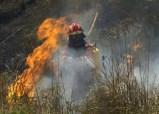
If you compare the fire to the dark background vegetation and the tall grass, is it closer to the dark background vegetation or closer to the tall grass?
the dark background vegetation

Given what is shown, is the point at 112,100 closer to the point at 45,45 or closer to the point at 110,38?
the point at 45,45

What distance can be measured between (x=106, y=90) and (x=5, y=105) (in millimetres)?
1664

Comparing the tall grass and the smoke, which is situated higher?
the smoke

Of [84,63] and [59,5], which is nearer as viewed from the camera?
[84,63]

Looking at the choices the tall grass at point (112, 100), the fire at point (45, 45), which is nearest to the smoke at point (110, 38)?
the fire at point (45, 45)

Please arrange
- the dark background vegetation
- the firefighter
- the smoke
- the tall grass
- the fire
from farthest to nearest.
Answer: the dark background vegetation
the fire
the smoke
the firefighter
the tall grass

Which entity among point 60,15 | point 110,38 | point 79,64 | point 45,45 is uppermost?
point 60,15

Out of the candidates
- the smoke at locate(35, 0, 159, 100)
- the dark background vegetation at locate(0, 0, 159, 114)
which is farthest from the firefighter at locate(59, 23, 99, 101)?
the dark background vegetation at locate(0, 0, 159, 114)

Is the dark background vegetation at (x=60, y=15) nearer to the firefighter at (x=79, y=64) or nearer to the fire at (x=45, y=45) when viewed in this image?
the fire at (x=45, y=45)

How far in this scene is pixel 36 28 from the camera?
575 inches

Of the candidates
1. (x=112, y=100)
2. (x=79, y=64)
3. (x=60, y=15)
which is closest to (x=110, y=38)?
(x=60, y=15)

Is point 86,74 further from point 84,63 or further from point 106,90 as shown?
point 106,90

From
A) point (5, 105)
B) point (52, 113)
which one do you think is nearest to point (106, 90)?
point (52, 113)

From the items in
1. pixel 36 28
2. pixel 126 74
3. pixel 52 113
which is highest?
pixel 36 28
